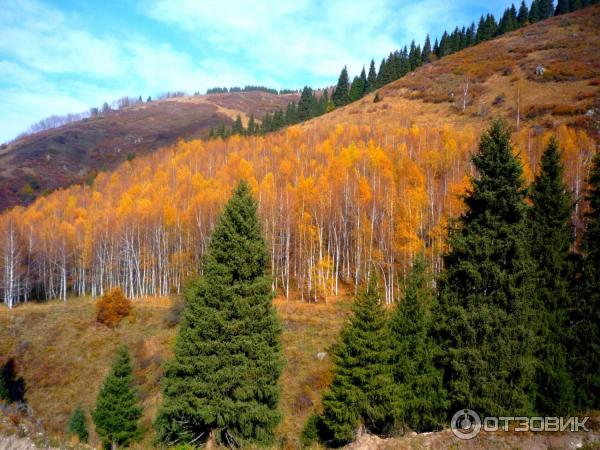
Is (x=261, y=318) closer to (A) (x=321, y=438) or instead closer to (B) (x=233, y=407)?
(B) (x=233, y=407)

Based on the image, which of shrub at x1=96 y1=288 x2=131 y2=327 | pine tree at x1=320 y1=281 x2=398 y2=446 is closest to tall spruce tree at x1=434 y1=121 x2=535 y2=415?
pine tree at x1=320 y1=281 x2=398 y2=446

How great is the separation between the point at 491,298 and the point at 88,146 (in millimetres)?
162818

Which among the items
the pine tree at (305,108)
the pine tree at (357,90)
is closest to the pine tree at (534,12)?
the pine tree at (357,90)

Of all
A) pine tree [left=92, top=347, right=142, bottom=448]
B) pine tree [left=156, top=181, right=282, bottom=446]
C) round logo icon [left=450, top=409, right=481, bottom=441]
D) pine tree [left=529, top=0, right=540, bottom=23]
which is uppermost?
pine tree [left=529, top=0, right=540, bottom=23]

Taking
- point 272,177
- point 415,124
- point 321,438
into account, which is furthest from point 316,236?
point 415,124

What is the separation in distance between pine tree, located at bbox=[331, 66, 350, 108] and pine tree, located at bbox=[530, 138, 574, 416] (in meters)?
94.7

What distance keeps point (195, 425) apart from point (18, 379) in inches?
935

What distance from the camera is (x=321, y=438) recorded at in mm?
16281

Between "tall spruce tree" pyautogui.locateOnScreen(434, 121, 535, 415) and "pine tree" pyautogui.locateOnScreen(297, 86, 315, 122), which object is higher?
"pine tree" pyautogui.locateOnScreen(297, 86, 315, 122)

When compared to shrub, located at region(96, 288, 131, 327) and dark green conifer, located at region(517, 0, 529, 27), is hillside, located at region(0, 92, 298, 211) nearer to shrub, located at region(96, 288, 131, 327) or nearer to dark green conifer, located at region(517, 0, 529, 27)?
shrub, located at region(96, 288, 131, 327)

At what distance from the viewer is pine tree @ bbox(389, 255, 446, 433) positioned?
551 inches

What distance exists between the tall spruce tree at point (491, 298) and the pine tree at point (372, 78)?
97.9 meters

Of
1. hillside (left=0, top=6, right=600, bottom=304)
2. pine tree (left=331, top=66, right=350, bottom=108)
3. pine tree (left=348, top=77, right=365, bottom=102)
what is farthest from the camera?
pine tree (left=331, top=66, right=350, bottom=108)

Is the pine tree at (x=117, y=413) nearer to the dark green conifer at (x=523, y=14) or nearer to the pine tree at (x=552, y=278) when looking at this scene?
the pine tree at (x=552, y=278)
